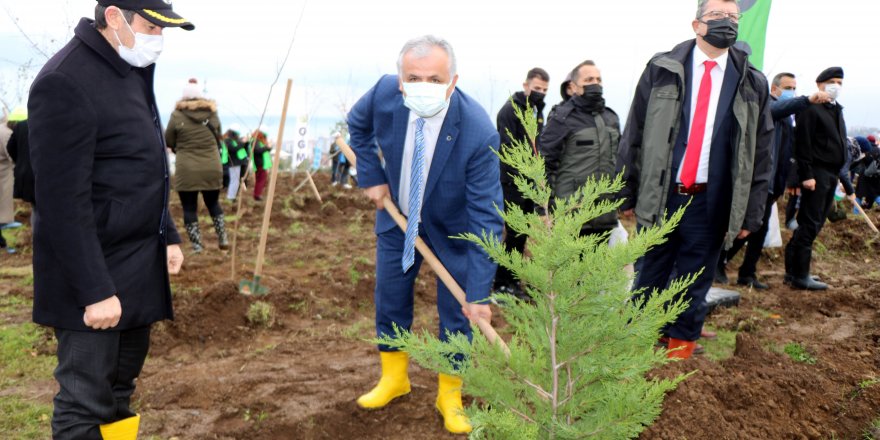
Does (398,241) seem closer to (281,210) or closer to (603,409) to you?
(603,409)

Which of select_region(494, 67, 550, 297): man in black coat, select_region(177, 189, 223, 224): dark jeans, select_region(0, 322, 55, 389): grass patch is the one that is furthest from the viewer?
select_region(177, 189, 223, 224): dark jeans

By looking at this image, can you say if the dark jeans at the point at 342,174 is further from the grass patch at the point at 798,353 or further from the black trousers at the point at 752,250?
the grass patch at the point at 798,353

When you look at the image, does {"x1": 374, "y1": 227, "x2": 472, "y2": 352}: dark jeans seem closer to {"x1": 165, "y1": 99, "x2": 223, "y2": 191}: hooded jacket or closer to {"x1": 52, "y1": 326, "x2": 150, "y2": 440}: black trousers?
{"x1": 52, "y1": 326, "x2": 150, "y2": 440}: black trousers

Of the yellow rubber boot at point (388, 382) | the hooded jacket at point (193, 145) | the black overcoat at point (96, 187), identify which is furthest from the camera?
the hooded jacket at point (193, 145)

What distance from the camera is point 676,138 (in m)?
3.57

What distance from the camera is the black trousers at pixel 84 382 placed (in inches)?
82.6

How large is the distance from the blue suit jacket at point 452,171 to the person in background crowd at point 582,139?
5.36 ft

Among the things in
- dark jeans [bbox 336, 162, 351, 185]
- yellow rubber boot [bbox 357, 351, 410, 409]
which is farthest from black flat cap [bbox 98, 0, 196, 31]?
dark jeans [bbox 336, 162, 351, 185]

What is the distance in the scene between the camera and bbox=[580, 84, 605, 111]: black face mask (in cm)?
445

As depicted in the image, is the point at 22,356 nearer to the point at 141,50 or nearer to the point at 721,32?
the point at 141,50

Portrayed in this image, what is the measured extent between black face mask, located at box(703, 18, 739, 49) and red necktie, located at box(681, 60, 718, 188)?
0.13m

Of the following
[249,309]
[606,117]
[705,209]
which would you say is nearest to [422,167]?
[705,209]

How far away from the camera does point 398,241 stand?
322 cm

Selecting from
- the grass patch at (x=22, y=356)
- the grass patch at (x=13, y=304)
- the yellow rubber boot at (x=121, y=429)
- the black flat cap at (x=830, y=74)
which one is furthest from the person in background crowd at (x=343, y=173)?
the yellow rubber boot at (x=121, y=429)
